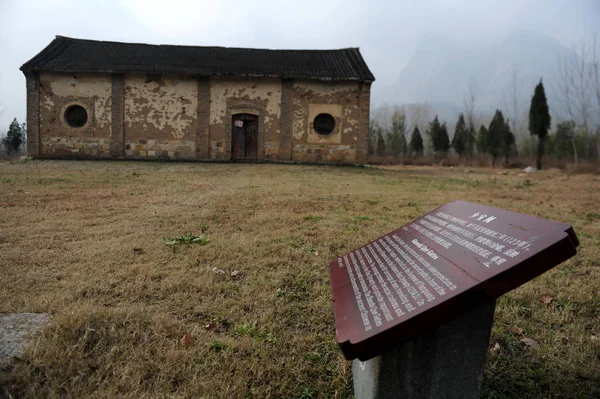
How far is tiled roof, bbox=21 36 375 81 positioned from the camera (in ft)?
61.5

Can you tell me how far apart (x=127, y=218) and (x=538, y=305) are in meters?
5.49

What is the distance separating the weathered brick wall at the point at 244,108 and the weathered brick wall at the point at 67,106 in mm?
5269

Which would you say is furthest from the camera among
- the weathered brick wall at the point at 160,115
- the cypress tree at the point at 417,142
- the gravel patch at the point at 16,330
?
the cypress tree at the point at 417,142

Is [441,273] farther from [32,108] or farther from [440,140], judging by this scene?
[440,140]

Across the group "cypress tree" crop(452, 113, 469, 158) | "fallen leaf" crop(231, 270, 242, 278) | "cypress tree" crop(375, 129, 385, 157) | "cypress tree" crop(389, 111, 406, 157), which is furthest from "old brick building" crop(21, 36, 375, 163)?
"cypress tree" crop(389, 111, 406, 157)

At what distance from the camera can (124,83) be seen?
18.8 meters

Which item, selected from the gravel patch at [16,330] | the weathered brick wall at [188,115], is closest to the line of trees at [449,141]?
the weathered brick wall at [188,115]

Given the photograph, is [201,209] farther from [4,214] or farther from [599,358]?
[599,358]

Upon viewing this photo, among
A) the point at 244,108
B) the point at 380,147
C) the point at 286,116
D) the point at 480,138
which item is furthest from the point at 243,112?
the point at 480,138

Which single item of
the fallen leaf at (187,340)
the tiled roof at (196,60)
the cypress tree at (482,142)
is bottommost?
the fallen leaf at (187,340)

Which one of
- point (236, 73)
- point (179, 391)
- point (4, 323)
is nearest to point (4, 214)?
point (4, 323)

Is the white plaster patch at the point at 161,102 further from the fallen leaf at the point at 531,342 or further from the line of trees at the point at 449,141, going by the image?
the line of trees at the point at 449,141

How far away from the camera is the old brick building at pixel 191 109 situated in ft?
61.3

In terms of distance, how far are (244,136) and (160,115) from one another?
14.2 ft
